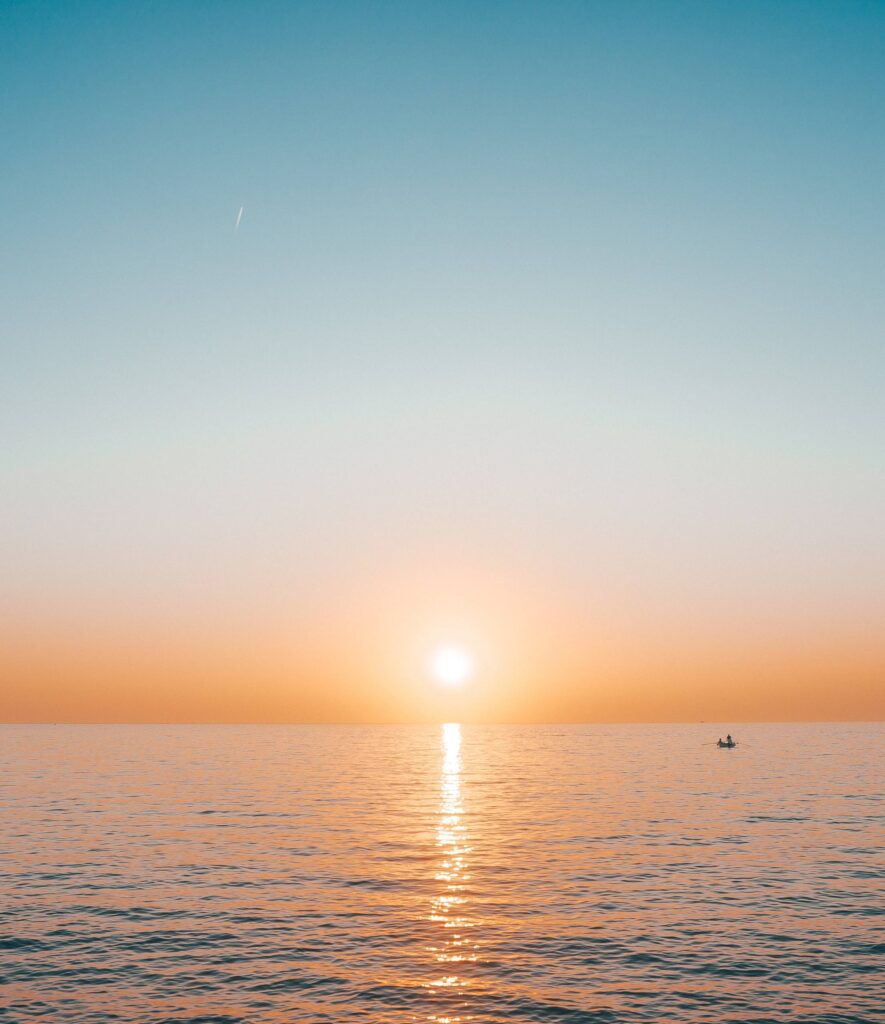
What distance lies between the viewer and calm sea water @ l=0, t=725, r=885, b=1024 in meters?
28.9

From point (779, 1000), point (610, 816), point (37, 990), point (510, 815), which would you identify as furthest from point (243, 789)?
point (779, 1000)

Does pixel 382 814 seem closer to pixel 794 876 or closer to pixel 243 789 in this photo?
pixel 243 789

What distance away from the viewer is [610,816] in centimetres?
7575

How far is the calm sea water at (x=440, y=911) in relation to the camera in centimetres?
2888

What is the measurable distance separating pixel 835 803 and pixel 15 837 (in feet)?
240

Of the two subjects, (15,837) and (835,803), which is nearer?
(15,837)

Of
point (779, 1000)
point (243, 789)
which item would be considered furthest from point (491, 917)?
point (243, 789)

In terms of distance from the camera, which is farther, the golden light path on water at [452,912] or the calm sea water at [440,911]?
the golden light path on water at [452,912]

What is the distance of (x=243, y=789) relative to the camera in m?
102

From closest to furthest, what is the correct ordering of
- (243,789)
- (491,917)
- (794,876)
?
(491,917) → (794,876) → (243,789)

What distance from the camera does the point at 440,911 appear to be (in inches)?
1604

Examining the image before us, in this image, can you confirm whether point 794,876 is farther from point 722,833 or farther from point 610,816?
point 610,816

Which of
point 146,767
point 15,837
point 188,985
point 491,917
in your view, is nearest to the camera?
point 188,985

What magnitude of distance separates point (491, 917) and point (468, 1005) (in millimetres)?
11823
